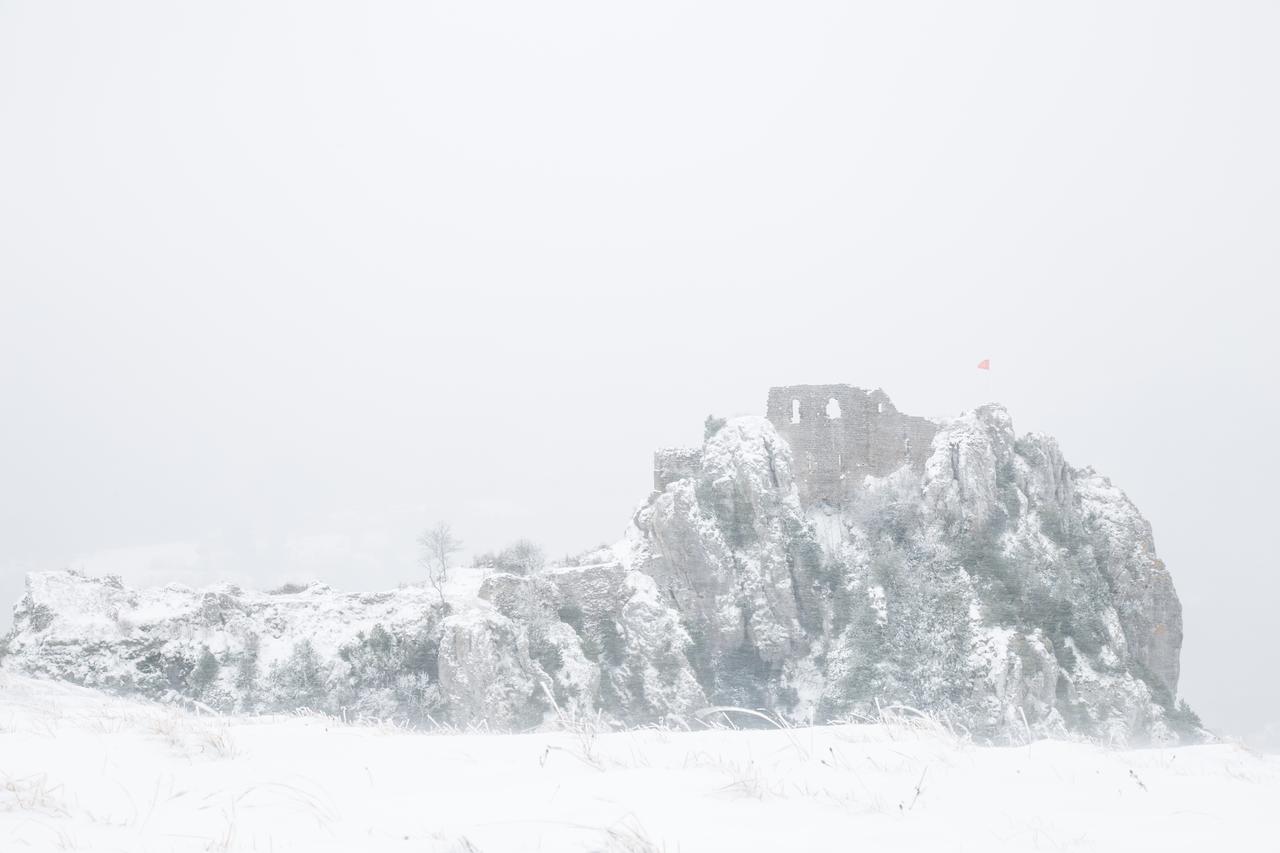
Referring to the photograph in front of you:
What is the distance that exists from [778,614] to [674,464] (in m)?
6.36

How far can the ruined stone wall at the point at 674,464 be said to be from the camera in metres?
31.8

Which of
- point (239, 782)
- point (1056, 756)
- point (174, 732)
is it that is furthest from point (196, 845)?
point (1056, 756)

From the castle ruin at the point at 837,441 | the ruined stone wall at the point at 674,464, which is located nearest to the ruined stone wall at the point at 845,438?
the castle ruin at the point at 837,441

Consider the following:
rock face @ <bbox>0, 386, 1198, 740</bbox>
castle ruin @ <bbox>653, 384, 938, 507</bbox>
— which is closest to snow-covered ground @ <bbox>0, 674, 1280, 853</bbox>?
rock face @ <bbox>0, 386, 1198, 740</bbox>

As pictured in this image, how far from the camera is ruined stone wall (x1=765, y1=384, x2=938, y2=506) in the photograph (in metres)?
31.4

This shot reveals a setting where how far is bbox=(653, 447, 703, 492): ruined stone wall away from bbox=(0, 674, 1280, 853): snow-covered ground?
25623mm

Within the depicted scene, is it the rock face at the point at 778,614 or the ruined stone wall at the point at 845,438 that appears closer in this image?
the rock face at the point at 778,614

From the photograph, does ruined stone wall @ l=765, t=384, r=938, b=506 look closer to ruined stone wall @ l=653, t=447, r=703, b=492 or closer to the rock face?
the rock face

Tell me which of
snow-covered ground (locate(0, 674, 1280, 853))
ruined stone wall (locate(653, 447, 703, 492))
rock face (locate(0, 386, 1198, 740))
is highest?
snow-covered ground (locate(0, 674, 1280, 853))

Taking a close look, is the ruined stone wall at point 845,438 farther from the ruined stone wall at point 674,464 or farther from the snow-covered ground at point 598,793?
the snow-covered ground at point 598,793

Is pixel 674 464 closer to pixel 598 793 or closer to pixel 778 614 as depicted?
pixel 778 614

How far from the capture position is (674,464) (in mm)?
32156

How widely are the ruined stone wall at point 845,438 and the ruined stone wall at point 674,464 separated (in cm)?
297

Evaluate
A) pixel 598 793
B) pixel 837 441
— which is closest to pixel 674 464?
pixel 837 441
